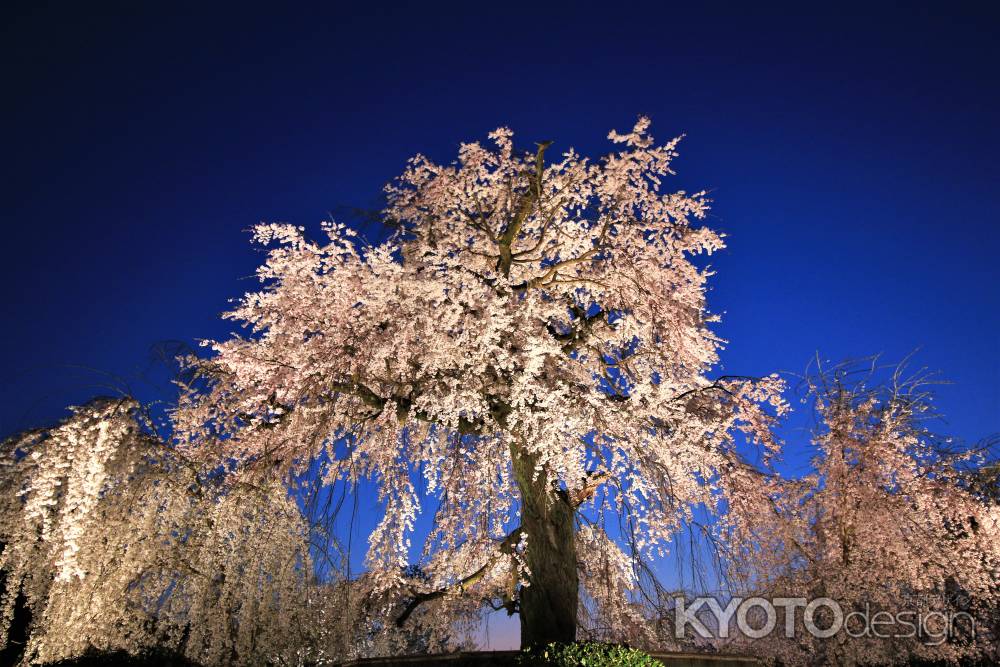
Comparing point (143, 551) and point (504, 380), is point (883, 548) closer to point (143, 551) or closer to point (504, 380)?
point (504, 380)

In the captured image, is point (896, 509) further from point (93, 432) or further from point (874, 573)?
point (93, 432)

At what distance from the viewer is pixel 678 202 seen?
9664 millimetres

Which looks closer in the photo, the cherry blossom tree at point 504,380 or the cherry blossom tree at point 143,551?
the cherry blossom tree at point 143,551

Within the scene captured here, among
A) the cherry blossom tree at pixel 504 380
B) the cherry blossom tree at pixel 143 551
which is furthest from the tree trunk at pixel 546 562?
the cherry blossom tree at pixel 143 551

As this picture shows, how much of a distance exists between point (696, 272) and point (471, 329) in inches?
149

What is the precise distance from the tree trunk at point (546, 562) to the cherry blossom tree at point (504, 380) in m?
0.03

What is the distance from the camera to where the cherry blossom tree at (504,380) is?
8500 mm

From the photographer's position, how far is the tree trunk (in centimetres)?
803

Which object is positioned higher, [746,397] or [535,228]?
[535,228]

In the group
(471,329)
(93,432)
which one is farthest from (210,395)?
(471,329)

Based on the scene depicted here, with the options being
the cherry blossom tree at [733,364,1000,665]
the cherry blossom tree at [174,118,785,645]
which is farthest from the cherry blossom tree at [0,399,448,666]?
the cherry blossom tree at [733,364,1000,665]

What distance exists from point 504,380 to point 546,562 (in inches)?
101

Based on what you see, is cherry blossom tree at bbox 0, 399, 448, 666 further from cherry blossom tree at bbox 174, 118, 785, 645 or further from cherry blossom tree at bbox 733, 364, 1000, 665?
cherry blossom tree at bbox 733, 364, 1000, 665

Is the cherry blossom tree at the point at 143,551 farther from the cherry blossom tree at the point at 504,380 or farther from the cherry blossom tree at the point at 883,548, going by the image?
the cherry blossom tree at the point at 883,548
